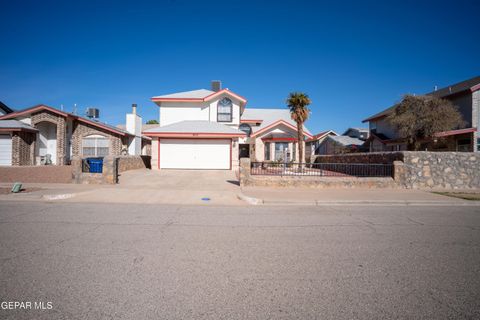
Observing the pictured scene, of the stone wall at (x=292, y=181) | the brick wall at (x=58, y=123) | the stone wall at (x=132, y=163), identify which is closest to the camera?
the stone wall at (x=292, y=181)

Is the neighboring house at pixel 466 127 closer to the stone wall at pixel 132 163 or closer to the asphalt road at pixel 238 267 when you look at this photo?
the asphalt road at pixel 238 267

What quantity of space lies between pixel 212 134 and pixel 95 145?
12.6m

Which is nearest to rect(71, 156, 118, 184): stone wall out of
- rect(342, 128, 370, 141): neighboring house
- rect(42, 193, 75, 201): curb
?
rect(42, 193, 75, 201): curb

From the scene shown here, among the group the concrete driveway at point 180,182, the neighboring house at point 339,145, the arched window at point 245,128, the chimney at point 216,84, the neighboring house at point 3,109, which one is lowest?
the concrete driveway at point 180,182

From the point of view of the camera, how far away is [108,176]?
40.9 ft

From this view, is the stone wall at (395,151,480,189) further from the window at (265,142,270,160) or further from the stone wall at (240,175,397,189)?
the window at (265,142,270,160)

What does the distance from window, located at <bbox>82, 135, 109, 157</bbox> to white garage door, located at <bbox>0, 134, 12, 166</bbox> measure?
5402mm

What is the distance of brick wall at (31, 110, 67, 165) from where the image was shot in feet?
71.1

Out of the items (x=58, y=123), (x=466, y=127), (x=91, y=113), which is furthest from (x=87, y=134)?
(x=466, y=127)

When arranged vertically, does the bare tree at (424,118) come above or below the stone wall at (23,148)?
above

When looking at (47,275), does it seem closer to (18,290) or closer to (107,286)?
(18,290)

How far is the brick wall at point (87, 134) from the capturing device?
75.8 feet

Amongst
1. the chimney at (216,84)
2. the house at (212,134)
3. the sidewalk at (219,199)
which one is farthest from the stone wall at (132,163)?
the chimney at (216,84)

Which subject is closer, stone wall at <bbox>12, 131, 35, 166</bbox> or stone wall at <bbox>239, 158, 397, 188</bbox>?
stone wall at <bbox>239, 158, 397, 188</bbox>
